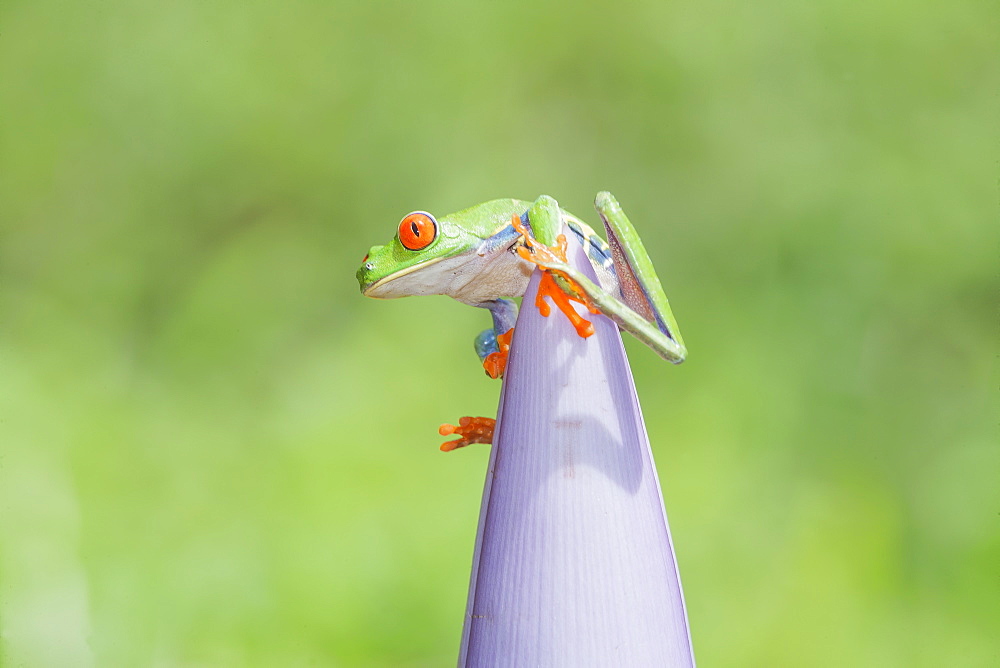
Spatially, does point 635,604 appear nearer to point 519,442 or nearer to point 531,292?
point 519,442

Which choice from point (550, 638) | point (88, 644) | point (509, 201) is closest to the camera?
point (550, 638)

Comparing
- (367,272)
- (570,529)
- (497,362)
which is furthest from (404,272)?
(570,529)

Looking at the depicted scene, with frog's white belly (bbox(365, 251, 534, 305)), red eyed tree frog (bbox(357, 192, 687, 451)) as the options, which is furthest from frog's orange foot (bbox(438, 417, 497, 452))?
frog's white belly (bbox(365, 251, 534, 305))

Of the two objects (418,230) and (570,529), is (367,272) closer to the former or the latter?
(418,230)

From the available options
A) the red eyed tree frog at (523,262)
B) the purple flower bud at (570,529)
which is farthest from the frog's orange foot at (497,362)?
the purple flower bud at (570,529)

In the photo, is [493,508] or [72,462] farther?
[72,462]

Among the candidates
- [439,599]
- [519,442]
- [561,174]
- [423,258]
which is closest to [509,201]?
[423,258]
